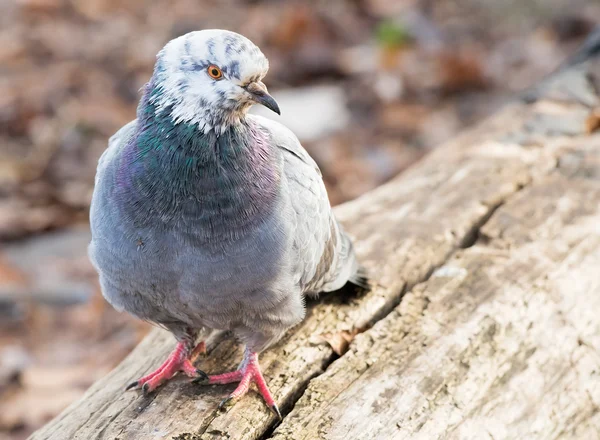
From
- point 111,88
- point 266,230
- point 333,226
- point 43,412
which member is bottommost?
point 43,412

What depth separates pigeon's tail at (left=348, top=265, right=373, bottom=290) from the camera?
3.72 m

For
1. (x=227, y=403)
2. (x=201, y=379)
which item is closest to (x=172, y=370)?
(x=201, y=379)

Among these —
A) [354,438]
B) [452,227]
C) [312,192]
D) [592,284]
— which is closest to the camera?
[354,438]

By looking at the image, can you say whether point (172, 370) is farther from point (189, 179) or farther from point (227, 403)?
point (189, 179)

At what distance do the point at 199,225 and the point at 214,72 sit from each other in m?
0.58

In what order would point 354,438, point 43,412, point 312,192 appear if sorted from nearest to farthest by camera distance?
1. point 354,438
2. point 312,192
3. point 43,412

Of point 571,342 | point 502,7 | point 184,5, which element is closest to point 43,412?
point 571,342

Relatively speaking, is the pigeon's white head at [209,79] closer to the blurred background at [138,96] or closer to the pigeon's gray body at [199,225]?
the pigeon's gray body at [199,225]

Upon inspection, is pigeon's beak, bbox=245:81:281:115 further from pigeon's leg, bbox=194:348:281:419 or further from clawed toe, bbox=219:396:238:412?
clawed toe, bbox=219:396:238:412

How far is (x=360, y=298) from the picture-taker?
12.2 ft

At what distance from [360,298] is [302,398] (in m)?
0.74

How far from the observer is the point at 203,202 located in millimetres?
2887

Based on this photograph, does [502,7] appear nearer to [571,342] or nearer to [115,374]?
[571,342]

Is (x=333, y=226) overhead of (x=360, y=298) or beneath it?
overhead
